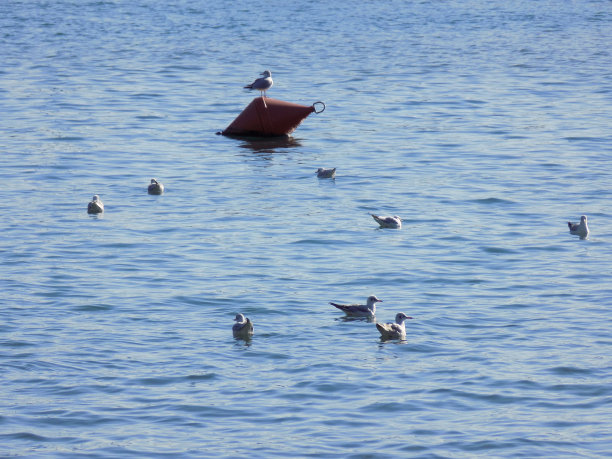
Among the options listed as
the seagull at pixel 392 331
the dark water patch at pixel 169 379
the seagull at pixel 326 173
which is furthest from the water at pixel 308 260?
the seagull at pixel 392 331

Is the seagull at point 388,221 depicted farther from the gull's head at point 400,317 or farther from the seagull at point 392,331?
the seagull at point 392,331

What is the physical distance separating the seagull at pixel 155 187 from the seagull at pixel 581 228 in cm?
914

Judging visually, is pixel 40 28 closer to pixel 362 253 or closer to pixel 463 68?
pixel 463 68

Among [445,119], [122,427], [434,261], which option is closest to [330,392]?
[122,427]

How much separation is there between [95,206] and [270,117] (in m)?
9.27

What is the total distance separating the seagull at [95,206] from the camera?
23516mm

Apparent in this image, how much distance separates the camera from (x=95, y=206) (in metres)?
23.5

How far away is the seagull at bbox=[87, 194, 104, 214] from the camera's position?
23.5m

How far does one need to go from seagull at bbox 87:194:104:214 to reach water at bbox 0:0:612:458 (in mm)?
383

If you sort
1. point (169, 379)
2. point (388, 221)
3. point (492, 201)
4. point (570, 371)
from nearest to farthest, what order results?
point (169, 379), point (570, 371), point (388, 221), point (492, 201)

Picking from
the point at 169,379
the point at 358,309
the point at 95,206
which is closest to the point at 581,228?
the point at 358,309

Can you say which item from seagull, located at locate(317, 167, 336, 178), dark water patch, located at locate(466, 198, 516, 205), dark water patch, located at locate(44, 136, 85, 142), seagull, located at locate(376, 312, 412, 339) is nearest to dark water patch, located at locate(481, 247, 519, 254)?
dark water patch, located at locate(466, 198, 516, 205)

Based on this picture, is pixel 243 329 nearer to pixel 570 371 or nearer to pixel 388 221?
pixel 570 371

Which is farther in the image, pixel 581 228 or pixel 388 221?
pixel 388 221
